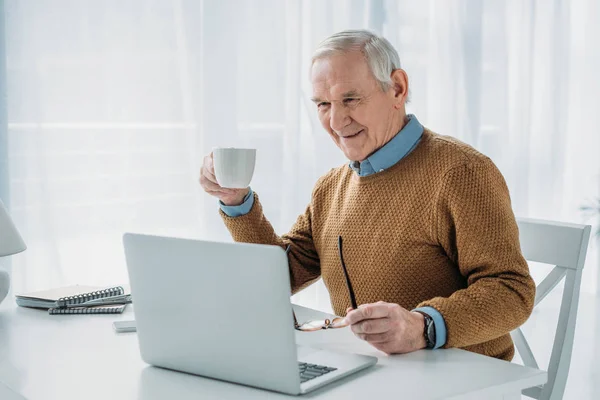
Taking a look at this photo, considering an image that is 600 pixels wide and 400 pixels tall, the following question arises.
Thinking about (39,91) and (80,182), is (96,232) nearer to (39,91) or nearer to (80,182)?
(80,182)

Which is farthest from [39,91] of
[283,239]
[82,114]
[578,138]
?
[578,138]

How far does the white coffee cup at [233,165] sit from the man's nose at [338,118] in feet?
0.71

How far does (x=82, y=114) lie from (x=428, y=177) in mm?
1528

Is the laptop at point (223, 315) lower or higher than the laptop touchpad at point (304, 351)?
higher

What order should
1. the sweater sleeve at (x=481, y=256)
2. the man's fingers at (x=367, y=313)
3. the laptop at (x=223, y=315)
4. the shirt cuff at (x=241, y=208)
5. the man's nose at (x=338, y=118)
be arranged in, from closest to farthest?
the laptop at (x=223, y=315) → the man's fingers at (x=367, y=313) → the sweater sleeve at (x=481, y=256) → the man's nose at (x=338, y=118) → the shirt cuff at (x=241, y=208)

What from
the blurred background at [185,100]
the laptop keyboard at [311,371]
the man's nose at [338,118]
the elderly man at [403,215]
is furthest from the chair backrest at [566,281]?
the blurred background at [185,100]

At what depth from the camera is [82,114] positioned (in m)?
2.67

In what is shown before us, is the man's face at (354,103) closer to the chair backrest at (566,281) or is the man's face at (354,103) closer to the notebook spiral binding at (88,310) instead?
the chair backrest at (566,281)

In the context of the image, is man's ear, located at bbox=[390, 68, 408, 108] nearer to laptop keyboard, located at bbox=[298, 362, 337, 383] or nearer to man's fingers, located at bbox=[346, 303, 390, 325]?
man's fingers, located at bbox=[346, 303, 390, 325]

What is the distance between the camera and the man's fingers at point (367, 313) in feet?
3.88

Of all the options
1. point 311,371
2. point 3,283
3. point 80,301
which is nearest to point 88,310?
point 80,301

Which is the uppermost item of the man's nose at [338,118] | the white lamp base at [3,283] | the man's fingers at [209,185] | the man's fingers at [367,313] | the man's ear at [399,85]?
the man's ear at [399,85]

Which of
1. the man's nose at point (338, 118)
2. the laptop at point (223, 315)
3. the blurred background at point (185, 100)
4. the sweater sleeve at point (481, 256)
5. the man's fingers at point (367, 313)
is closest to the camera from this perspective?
the laptop at point (223, 315)

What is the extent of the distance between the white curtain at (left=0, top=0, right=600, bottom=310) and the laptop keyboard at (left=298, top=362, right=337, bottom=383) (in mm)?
1716
